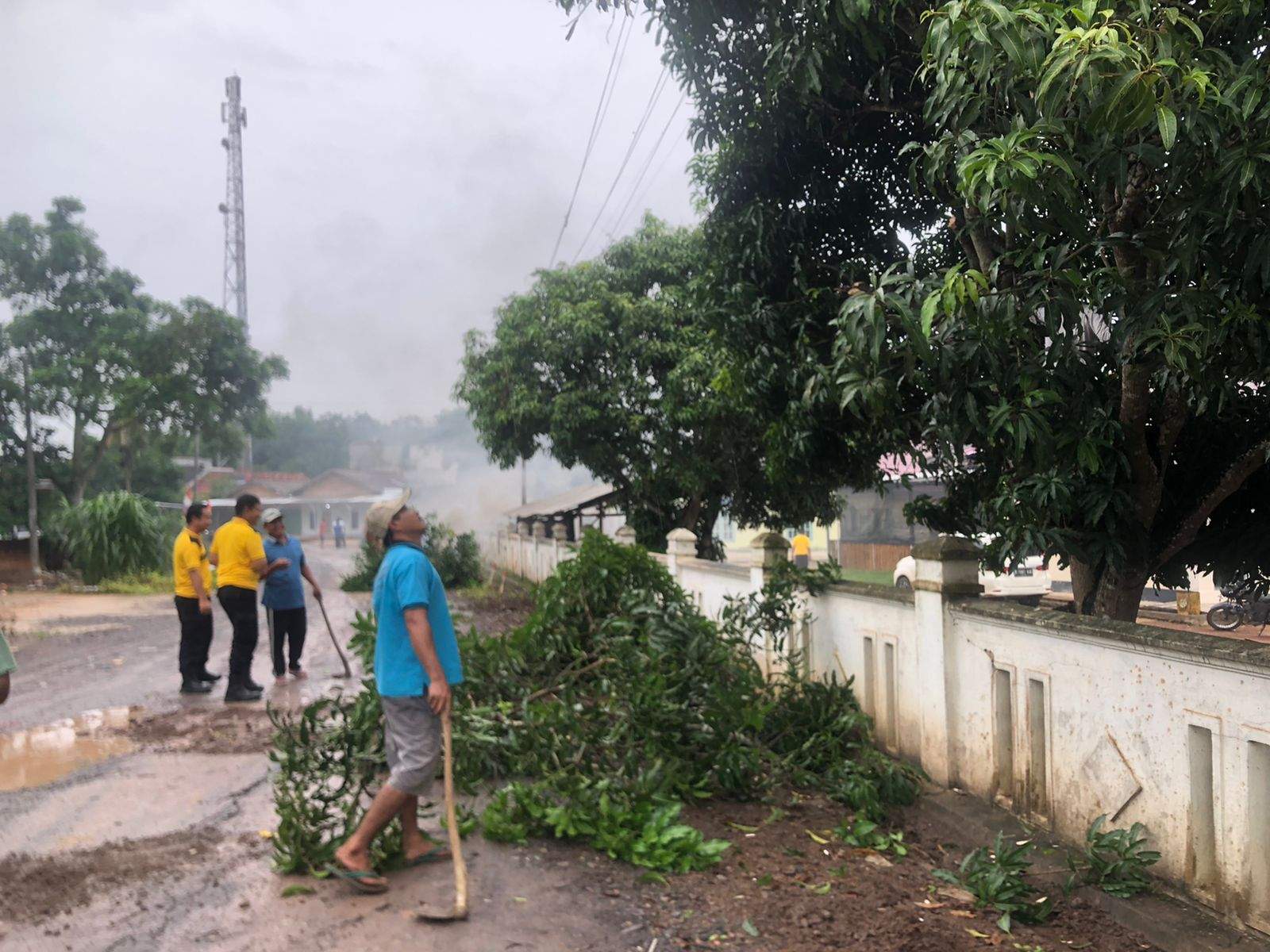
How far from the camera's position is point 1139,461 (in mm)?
5594

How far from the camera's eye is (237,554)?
896cm

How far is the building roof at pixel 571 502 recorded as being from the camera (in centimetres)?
2773

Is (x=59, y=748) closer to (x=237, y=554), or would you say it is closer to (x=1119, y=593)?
(x=237, y=554)

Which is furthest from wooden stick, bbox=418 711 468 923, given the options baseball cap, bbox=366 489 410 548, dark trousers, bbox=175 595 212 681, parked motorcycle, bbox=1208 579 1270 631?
parked motorcycle, bbox=1208 579 1270 631

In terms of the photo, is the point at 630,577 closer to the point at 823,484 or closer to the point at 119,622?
the point at 823,484

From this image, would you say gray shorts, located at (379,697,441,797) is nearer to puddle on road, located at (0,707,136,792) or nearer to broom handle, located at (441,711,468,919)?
broom handle, located at (441,711,468,919)

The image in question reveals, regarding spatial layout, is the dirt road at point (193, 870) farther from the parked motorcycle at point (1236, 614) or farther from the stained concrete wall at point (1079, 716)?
the parked motorcycle at point (1236, 614)

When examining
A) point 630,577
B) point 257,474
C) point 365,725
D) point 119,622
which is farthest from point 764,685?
point 257,474

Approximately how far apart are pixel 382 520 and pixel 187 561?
4936 millimetres

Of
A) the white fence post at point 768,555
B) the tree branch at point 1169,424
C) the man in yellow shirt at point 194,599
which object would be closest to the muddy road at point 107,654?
the man in yellow shirt at point 194,599

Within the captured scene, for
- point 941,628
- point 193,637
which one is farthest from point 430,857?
point 193,637

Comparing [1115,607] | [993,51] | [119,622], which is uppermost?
[993,51]

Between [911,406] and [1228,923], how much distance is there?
401 cm

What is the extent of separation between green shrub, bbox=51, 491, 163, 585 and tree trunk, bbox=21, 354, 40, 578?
3.05m
